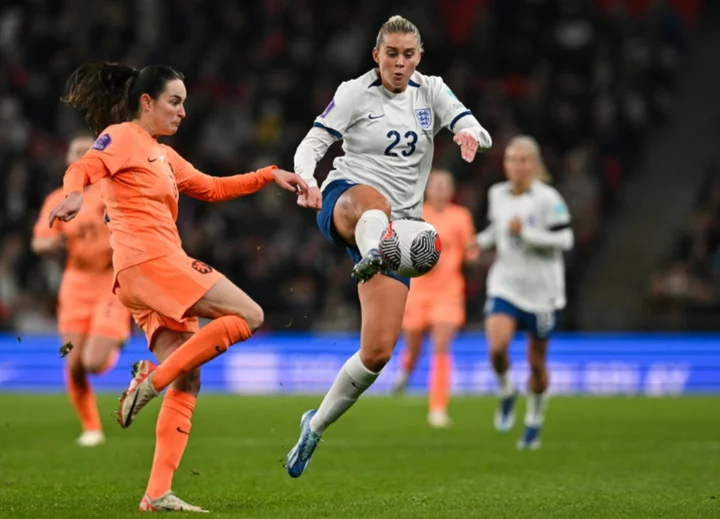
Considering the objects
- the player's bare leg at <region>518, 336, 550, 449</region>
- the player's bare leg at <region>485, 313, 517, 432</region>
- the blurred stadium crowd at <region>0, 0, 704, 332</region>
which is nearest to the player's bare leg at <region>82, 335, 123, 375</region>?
the player's bare leg at <region>485, 313, 517, 432</region>

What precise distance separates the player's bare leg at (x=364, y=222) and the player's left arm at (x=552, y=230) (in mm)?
4005

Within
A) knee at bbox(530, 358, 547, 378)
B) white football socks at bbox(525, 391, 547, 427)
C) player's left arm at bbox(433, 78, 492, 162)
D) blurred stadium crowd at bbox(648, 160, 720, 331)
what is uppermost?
player's left arm at bbox(433, 78, 492, 162)

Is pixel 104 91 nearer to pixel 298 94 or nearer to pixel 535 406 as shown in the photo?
pixel 535 406

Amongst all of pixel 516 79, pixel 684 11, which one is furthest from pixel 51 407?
pixel 684 11

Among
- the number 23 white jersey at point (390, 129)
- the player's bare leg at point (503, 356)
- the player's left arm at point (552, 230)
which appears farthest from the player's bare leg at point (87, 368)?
the number 23 white jersey at point (390, 129)

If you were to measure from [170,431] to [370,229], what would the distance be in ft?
4.83

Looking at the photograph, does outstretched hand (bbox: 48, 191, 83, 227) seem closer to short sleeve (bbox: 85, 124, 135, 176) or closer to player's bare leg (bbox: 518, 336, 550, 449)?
short sleeve (bbox: 85, 124, 135, 176)

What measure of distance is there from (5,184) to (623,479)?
44.7 ft

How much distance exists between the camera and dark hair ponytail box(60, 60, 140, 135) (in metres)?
6.91

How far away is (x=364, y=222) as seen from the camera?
7.02 m

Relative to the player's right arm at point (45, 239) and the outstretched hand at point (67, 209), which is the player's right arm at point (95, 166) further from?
the player's right arm at point (45, 239)

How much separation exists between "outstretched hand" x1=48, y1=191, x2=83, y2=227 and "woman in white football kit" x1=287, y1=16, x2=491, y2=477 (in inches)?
60.7

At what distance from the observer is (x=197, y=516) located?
6.36 m

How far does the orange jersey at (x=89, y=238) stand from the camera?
37.3ft
